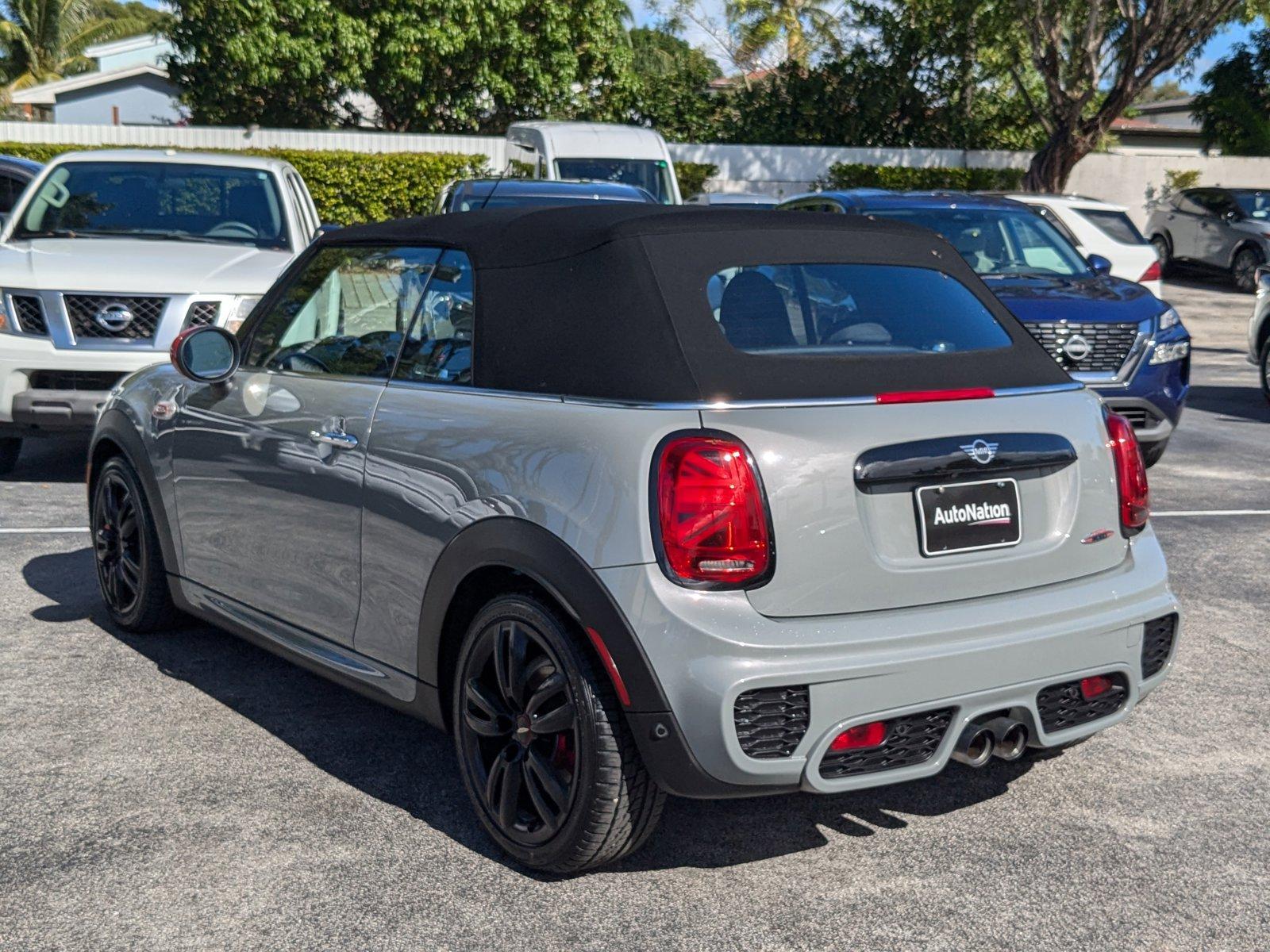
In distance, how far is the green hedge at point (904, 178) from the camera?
32188 millimetres

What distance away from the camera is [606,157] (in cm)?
1967

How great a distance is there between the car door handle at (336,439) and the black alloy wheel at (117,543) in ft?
4.69

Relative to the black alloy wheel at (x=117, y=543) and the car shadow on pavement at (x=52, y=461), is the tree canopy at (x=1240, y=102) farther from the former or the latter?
the black alloy wheel at (x=117, y=543)

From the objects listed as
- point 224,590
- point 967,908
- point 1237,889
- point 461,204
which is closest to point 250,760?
point 224,590

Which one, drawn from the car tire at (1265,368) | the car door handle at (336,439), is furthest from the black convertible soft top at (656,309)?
the car tire at (1265,368)

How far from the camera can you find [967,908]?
3.67 m

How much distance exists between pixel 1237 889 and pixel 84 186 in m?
8.48

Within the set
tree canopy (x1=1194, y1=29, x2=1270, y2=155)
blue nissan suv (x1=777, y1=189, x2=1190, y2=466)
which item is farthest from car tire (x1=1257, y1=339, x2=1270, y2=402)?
tree canopy (x1=1194, y1=29, x2=1270, y2=155)

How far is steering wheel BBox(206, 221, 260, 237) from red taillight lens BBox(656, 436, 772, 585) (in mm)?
7018

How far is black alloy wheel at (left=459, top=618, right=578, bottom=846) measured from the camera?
3.72 meters

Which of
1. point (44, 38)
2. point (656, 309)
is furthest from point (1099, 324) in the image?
point (44, 38)

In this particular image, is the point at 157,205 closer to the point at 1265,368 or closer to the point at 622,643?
the point at 622,643

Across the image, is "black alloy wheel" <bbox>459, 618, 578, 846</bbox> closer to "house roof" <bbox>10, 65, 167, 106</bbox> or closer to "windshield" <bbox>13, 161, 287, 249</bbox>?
"windshield" <bbox>13, 161, 287, 249</bbox>

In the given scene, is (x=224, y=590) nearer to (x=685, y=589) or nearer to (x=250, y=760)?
(x=250, y=760)
